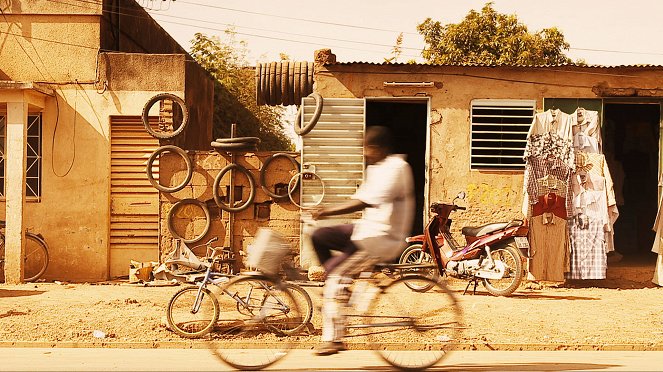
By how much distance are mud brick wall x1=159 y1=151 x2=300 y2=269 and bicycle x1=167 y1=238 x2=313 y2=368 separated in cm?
601

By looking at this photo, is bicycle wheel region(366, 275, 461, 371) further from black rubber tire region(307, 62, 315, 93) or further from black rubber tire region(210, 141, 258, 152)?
black rubber tire region(307, 62, 315, 93)

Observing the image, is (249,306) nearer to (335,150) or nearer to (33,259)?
(335,150)

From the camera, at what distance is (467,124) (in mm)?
13727

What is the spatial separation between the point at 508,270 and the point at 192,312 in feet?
18.0

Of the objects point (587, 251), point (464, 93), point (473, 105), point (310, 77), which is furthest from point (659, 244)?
point (310, 77)

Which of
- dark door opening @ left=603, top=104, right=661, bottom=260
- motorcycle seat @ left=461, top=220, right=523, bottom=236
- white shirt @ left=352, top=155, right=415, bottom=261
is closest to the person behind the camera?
white shirt @ left=352, top=155, right=415, bottom=261

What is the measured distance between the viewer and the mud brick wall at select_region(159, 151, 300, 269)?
1403cm

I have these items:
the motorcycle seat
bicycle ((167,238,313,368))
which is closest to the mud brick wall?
the motorcycle seat

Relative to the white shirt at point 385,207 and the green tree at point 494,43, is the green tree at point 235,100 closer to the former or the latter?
the green tree at point 494,43

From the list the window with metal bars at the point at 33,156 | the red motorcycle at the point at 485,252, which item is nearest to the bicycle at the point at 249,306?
the red motorcycle at the point at 485,252

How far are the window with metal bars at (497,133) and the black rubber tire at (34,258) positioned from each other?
733cm

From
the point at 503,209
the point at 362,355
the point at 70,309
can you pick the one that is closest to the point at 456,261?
the point at 503,209

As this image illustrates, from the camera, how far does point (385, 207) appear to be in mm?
6438

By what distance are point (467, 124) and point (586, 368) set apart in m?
7.11
